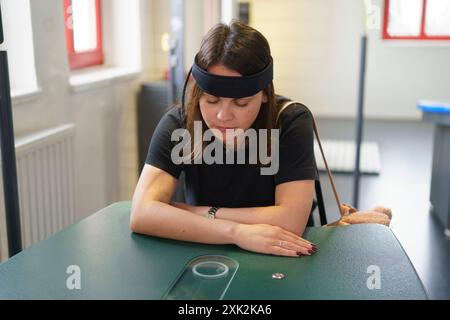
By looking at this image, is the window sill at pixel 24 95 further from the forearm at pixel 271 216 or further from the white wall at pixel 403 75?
the white wall at pixel 403 75

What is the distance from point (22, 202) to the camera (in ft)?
7.81

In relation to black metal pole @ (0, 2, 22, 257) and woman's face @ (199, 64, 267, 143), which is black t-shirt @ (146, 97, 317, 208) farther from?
black metal pole @ (0, 2, 22, 257)


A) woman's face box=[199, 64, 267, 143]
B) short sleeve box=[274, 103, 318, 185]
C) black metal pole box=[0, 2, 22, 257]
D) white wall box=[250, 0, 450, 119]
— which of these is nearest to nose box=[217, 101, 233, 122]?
woman's face box=[199, 64, 267, 143]

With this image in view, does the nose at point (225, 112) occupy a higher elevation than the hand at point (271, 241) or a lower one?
higher

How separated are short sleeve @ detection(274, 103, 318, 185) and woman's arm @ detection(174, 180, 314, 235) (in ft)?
0.08

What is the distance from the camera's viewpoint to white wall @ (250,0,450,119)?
7105mm

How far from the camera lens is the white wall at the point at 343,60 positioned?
7105 mm

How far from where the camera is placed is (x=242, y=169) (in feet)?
5.32

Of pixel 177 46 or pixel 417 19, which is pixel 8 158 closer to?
pixel 177 46

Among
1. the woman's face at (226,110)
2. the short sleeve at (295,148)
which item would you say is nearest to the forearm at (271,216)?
the short sleeve at (295,148)
